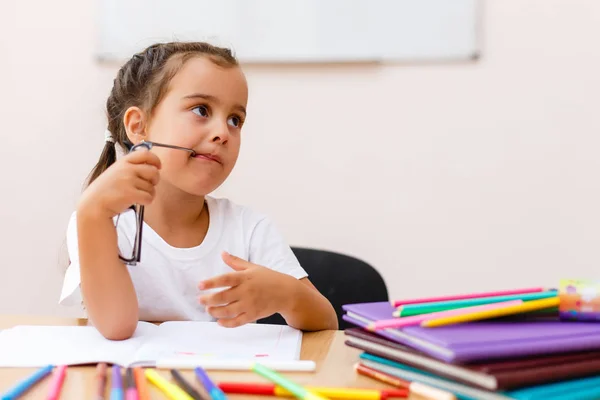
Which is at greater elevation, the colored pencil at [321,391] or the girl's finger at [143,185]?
the girl's finger at [143,185]

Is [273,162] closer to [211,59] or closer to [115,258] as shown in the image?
[211,59]

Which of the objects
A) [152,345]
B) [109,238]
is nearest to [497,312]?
[152,345]

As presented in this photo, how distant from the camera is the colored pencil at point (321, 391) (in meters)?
0.61

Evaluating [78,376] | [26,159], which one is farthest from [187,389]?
[26,159]

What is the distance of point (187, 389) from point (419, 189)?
4.97 feet

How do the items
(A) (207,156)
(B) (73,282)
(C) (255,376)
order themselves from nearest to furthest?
(C) (255,376) → (B) (73,282) → (A) (207,156)

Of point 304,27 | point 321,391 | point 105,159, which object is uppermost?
point 304,27

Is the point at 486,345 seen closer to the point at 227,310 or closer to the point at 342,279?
the point at 227,310

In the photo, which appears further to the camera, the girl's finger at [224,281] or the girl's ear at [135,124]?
the girl's ear at [135,124]

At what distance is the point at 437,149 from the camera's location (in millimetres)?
2039

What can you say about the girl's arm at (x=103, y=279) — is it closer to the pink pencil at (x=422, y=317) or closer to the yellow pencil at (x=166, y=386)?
the yellow pencil at (x=166, y=386)

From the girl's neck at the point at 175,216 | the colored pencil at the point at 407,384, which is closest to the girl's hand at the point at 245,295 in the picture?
the colored pencil at the point at 407,384

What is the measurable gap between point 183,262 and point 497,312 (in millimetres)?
671

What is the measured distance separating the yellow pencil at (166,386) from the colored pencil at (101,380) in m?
0.04
